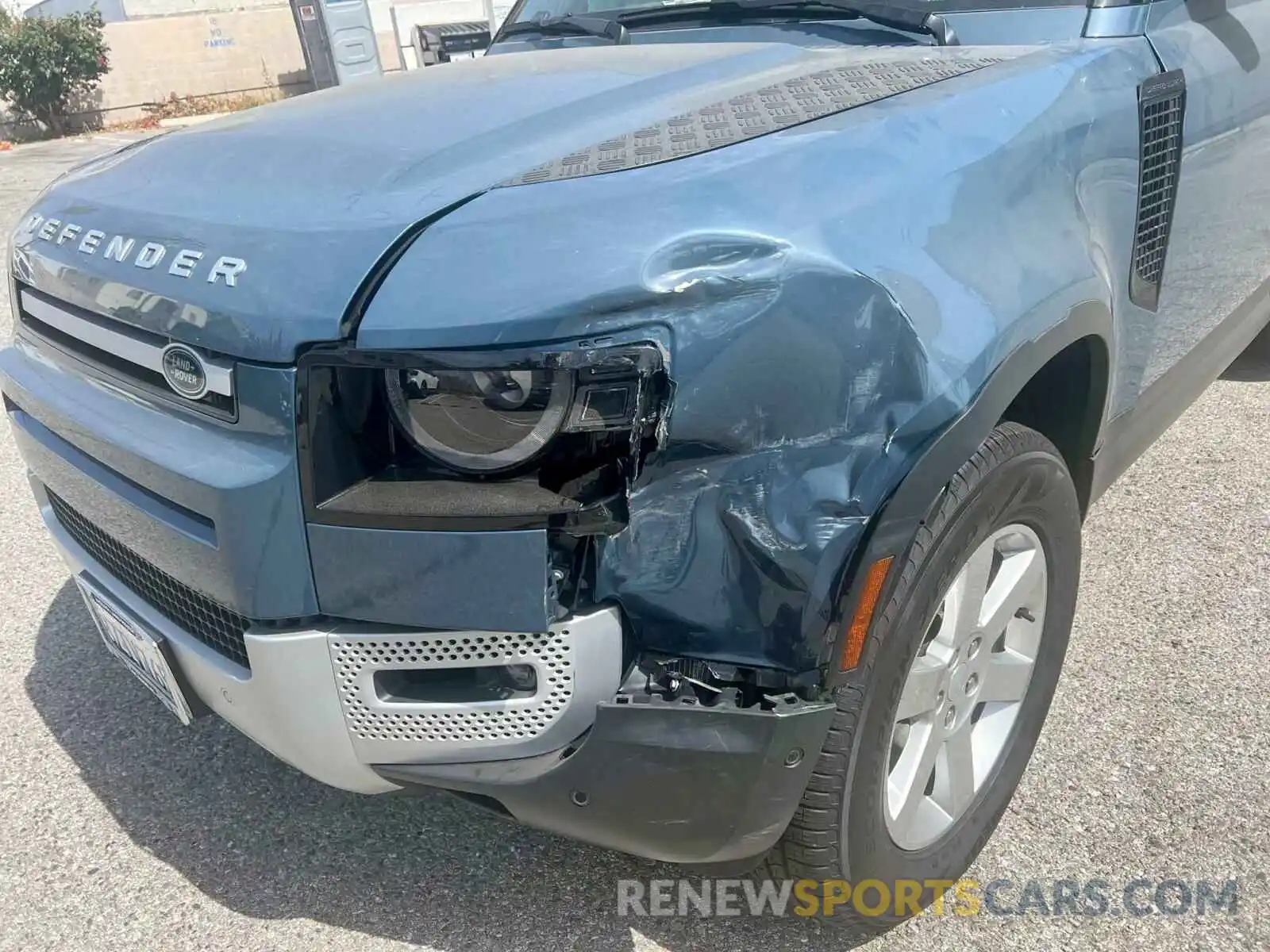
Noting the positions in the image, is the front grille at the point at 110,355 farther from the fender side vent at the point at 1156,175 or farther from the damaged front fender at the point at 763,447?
the fender side vent at the point at 1156,175

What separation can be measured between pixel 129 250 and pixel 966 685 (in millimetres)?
1721

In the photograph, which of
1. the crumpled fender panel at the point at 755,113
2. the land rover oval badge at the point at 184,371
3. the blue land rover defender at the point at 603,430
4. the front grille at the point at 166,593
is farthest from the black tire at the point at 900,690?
the land rover oval badge at the point at 184,371

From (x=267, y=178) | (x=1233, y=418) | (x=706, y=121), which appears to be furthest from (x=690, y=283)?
(x=1233, y=418)

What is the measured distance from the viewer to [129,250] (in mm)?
1736

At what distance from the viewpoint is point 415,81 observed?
234cm

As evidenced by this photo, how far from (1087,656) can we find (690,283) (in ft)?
6.37

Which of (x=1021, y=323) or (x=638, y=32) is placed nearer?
(x=1021, y=323)

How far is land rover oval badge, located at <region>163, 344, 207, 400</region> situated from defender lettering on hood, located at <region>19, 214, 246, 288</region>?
4.6 inches

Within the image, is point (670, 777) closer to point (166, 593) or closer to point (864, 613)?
point (864, 613)

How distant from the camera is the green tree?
17641mm

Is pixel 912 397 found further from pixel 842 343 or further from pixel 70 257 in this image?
pixel 70 257

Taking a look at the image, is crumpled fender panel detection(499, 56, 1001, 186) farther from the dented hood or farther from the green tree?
the green tree

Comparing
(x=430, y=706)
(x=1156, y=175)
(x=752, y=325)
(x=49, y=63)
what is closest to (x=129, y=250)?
(x=430, y=706)

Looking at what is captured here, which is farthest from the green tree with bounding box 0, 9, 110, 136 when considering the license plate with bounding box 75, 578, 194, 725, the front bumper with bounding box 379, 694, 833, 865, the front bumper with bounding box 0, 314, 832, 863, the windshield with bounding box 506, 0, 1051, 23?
the front bumper with bounding box 379, 694, 833, 865
